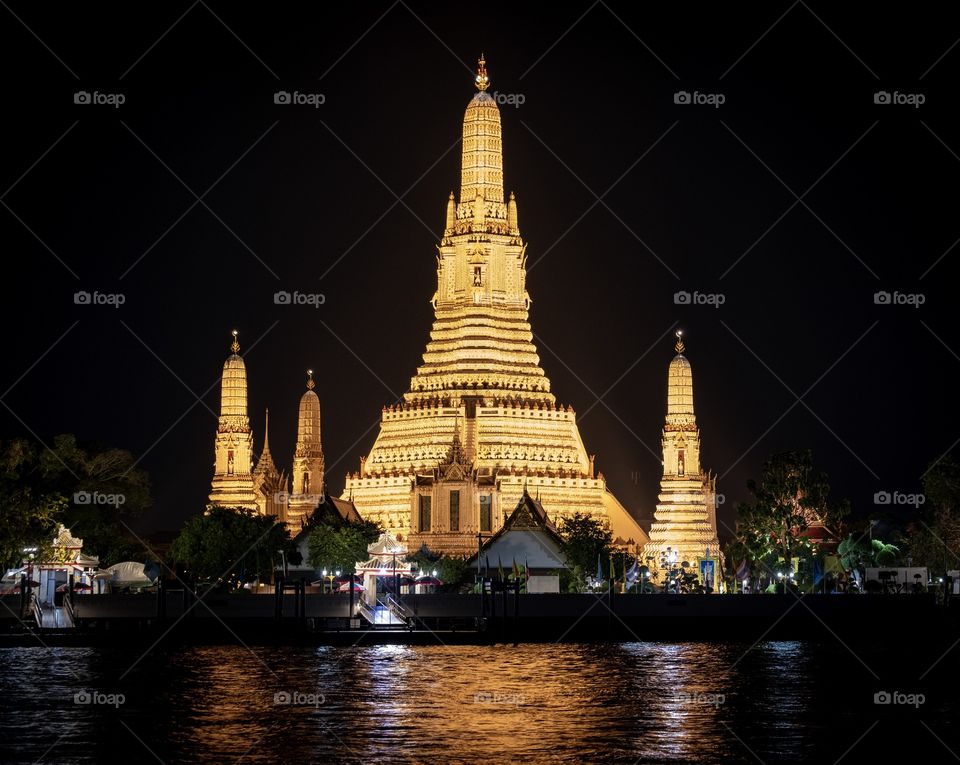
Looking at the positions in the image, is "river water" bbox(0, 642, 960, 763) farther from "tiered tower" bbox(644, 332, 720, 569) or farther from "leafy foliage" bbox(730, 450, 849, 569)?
"tiered tower" bbox(644, 332, 720, 569)

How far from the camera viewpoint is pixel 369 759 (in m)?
72.1

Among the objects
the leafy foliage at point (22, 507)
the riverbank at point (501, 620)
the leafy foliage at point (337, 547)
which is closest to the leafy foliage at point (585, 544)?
the leafy foliage at point (337, 547)

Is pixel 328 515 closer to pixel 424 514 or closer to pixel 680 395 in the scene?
pixel 424 514

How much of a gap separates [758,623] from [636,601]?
20.3 feet

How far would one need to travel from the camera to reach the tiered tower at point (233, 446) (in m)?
153

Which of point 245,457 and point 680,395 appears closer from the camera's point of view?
point 680,395

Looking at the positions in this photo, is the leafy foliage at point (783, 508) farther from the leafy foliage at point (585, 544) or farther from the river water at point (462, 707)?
the river water at point (462, 707)

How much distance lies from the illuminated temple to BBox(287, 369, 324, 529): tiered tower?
10.2 feet

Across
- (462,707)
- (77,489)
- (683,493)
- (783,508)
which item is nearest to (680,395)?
(683,493)

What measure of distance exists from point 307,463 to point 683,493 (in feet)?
80.2

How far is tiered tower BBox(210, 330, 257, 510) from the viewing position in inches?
6014

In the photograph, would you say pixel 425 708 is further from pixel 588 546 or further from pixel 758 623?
pixel 588 546

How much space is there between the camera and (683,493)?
146m

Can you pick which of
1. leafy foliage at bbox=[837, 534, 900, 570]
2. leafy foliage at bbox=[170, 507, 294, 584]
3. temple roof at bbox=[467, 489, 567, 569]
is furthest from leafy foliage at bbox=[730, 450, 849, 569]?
leafy foliage at bbox=[170, 507, 294, 584]
